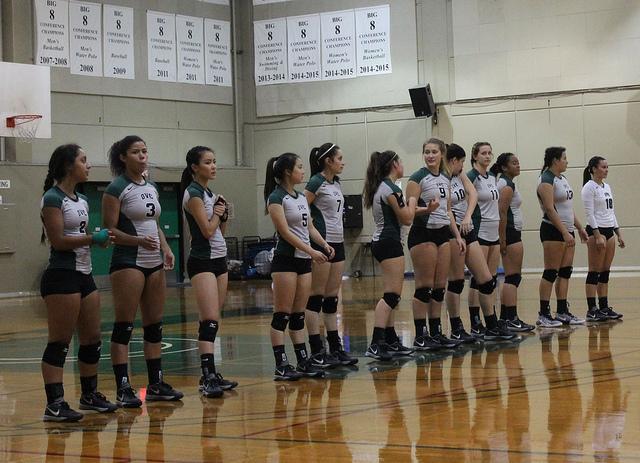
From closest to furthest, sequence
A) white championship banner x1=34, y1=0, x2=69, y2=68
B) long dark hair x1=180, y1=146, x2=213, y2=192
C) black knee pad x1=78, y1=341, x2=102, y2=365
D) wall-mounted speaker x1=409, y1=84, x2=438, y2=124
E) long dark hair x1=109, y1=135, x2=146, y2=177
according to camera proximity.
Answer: black knee pad x1=78, y1=341, x2=102, y2=365 → long dark hair x1=109, y1=135, x2=146, y2=177 → long dark hair x1=180, y1=146, x2=213, y2=192 → white championship banner x1=34, y1=0, x2=69, y2=68 → wall-mounted speaker x1=409, y1=84, x2=438, y2=124

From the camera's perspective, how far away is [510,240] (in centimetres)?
1061

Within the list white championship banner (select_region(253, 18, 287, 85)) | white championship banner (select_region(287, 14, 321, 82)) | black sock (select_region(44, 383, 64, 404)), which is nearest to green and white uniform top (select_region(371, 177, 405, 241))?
black sock (select_region(44, 383, 64, 404))

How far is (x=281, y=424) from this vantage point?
5930mm

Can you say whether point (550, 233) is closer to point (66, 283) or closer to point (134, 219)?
point (134, 219)

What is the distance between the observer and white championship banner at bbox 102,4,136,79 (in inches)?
824

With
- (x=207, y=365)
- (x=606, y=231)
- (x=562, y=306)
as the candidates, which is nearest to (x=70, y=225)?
(x=207, y=365)

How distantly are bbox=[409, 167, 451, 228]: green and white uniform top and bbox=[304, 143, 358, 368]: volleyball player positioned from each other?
927 millimetres

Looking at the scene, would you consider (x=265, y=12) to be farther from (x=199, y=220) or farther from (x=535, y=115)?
(x=199, y=220)

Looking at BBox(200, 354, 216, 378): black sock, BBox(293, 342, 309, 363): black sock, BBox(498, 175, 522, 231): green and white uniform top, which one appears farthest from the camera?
BBox(498, 175, 522, 231): green and white uniform top

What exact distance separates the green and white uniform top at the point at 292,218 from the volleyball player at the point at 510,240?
3250 millimetres

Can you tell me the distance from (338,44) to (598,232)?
12102 mm

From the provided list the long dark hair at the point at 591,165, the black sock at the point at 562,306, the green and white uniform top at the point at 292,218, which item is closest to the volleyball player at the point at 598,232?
the long dark hair at the point at 591,165

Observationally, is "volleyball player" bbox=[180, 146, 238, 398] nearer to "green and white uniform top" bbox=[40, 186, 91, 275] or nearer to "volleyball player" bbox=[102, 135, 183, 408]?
"volleyball player" bbox=[102, 135, 183, 408]

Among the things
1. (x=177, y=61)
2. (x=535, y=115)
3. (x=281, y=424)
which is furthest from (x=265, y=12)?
(x=281, y=424)
